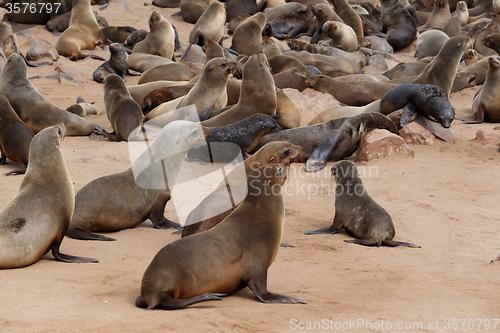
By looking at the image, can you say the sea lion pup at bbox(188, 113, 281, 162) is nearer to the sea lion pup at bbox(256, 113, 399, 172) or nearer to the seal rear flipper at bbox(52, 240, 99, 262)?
the sea lion pup at bbox(256, 113, 399, 172)

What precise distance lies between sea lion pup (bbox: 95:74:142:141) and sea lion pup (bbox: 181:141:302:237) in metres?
3.28

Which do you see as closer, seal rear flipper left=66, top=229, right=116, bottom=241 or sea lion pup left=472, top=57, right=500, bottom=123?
seal rear flipper left=66, top=229, right=116, bottom=241

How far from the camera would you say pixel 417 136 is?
24.7 ft

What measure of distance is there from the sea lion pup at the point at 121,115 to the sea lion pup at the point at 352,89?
11.7ft

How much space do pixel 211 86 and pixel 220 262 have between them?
18.1 ft

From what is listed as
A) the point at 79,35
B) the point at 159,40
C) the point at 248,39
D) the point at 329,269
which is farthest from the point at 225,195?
the point at 79,35

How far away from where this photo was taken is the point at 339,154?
7133mm

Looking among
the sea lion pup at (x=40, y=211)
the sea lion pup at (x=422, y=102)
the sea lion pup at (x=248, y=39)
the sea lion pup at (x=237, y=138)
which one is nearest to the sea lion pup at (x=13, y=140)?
the sea lion pup at (x=237, y=138)

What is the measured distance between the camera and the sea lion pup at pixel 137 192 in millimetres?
4508

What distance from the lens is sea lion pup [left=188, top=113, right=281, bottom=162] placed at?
6.89m

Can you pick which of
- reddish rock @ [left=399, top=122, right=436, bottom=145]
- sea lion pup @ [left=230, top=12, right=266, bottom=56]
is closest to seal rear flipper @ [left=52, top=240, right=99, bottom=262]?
reddish rock @ [left=399, top=122, right=436, bottom=145]

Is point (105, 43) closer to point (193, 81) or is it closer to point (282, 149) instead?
point (193, 81)

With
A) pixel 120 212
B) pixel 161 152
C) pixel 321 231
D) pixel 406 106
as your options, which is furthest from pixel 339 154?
pixel 120 212

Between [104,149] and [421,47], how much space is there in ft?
35.0
